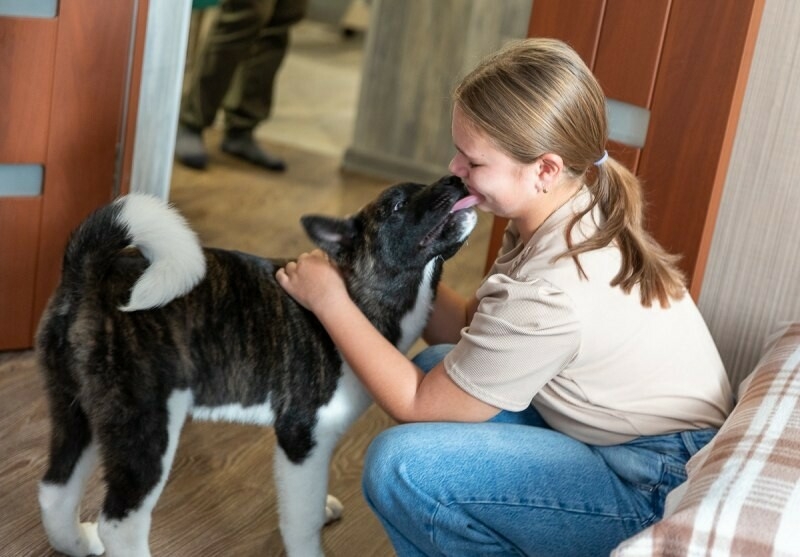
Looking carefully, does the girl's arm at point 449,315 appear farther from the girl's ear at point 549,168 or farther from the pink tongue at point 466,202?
the girl's ear at point 549,168

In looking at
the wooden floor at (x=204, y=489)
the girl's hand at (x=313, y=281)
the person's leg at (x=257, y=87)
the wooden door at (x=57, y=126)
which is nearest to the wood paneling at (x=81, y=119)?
the wooden door at (x=57, y=126)

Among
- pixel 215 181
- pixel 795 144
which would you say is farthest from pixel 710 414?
pixel 215 181

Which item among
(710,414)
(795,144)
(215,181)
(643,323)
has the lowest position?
(215,181)

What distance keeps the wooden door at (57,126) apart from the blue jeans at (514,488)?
1.25 m

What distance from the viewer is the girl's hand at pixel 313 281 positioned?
1.87m

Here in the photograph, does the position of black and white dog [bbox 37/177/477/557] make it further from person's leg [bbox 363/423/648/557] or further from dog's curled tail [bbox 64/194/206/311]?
person's leg [bbox 363/423/648/557]

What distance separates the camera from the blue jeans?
1729 mm

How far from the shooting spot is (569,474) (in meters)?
Result: 1.75

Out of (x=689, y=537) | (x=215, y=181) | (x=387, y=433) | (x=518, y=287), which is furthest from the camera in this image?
(x=215, y=181)

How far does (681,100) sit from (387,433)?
93cm

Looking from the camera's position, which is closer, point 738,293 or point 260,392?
point 260,392

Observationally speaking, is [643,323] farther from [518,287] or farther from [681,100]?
[681,100]

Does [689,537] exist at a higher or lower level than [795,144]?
lower

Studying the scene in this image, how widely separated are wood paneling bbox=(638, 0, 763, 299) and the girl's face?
0.53m
